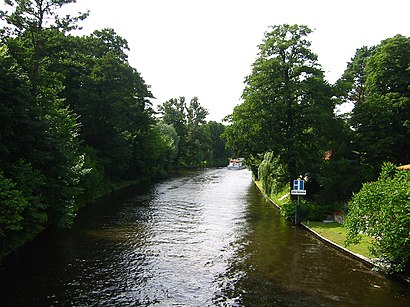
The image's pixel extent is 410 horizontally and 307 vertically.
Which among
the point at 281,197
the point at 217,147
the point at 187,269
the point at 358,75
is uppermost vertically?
the point at 358,75

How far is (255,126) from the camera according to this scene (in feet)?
91.6

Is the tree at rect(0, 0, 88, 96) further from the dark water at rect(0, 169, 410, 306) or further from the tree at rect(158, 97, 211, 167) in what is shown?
the tree at rect(158, 97, 211, 167)

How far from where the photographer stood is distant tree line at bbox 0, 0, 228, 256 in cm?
1606

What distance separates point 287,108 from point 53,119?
54.8ft

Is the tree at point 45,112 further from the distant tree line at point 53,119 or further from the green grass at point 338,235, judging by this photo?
the green grass at point 338,235

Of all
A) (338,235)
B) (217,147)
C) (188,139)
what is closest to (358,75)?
(338,235)

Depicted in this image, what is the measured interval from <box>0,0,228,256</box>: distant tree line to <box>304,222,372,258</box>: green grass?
14.4m

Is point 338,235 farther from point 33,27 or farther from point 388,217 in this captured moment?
point 33,27

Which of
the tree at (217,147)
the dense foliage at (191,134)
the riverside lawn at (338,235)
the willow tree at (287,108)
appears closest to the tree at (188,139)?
the dense foliage at (191,134)

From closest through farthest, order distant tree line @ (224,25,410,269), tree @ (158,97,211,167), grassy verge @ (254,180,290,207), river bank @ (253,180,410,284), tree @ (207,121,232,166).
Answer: river bank @ (253,180,410,284), distant tree line @ (224,25,410,269), grassy verge @ (254,180,290,207), tree @ (158,97,211,167), tree @ (207,121,232,166)

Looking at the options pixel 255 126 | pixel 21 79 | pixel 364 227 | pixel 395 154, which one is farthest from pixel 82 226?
pixel 395 154

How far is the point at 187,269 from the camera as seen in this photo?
15148mm

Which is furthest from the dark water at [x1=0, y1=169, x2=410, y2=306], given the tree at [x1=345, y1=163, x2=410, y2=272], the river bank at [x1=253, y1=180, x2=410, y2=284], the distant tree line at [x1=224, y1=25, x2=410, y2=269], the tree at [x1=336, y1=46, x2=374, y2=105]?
the tree at [x1=336, y1=46, x2=374, y2=105]

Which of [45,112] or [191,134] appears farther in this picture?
[191,134]
